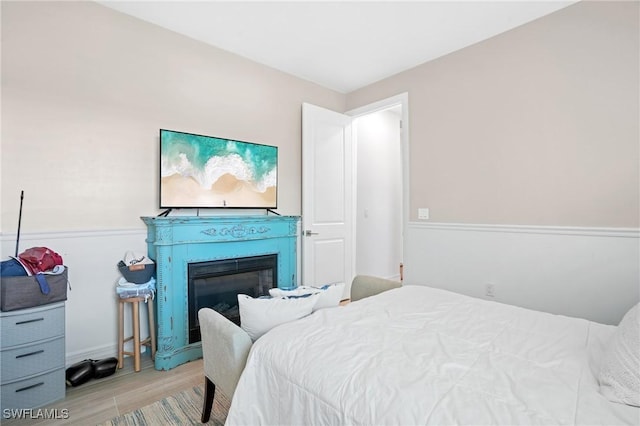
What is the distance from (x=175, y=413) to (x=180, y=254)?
1130 mm

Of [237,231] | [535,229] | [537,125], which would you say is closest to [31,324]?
[237,231]

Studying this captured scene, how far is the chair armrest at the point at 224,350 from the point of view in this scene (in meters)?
1.47

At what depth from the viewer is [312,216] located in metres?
3.76

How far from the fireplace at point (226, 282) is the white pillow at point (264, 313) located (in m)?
1.31

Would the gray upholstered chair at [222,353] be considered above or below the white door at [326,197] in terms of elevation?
below

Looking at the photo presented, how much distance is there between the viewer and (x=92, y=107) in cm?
243

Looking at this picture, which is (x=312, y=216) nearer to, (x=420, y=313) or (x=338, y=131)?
(x=338, y=131)

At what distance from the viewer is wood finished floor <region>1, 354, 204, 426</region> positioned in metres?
1.87

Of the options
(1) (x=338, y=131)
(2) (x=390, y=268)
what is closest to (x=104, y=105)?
(1) (x=338, y=131)

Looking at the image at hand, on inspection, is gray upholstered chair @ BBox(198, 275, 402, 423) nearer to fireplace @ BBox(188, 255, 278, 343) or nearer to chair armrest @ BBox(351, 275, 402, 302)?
fireplace @ BBox(188, 255, 278, 343)

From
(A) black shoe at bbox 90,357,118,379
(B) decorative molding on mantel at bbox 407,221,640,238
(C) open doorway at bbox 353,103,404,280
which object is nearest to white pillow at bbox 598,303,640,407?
(B) decorative molding on mantel at bbox 407,221,640,238

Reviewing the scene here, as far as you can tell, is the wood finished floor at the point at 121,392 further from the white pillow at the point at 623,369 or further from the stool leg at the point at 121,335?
the white pillow at the point at 623,369

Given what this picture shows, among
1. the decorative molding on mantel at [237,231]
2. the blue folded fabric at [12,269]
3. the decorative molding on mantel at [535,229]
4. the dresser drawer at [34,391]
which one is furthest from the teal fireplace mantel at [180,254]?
the decorative molding on mantel at [535,229]

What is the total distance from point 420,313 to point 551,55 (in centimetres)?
240
